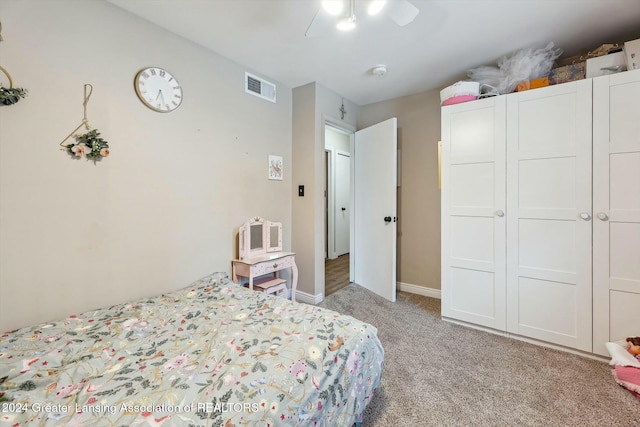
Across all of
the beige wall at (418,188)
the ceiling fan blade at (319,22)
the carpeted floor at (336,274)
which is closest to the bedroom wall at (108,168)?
the ceiling fan blade at (319,22)

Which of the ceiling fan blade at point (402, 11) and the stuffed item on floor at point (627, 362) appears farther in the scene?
the stuffed item on floor at point (627, 362)

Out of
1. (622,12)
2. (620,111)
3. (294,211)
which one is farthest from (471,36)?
(294,211)

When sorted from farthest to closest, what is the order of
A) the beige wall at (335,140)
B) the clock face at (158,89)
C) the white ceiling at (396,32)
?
the beige wall at (335,140), the clock face at (158,89), the white ceiling at (396,32)

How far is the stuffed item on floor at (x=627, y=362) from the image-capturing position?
5.12ft

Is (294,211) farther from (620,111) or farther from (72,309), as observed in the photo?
(620,111)

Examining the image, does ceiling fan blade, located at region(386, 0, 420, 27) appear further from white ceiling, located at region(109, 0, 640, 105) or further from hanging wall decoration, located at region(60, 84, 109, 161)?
hanging wall decoration, located at region(60, 84, 109, 161)

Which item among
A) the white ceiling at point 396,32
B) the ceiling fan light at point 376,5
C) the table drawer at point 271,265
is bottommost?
the table drawer at point 271,265

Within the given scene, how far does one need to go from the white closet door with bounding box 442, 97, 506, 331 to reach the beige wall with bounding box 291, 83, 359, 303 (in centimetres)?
126

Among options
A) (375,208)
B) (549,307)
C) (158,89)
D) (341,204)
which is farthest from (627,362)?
(341,204)

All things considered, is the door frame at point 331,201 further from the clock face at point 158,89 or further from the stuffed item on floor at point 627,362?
the stuffed item on floor at point 627,362

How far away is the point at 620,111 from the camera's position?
5.89 feet

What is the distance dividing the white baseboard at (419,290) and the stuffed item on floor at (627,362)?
1454 millimetres

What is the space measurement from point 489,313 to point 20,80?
358 centimetres

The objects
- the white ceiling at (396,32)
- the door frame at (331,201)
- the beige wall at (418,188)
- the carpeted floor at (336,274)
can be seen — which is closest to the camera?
the white ceiling at (396,32)
